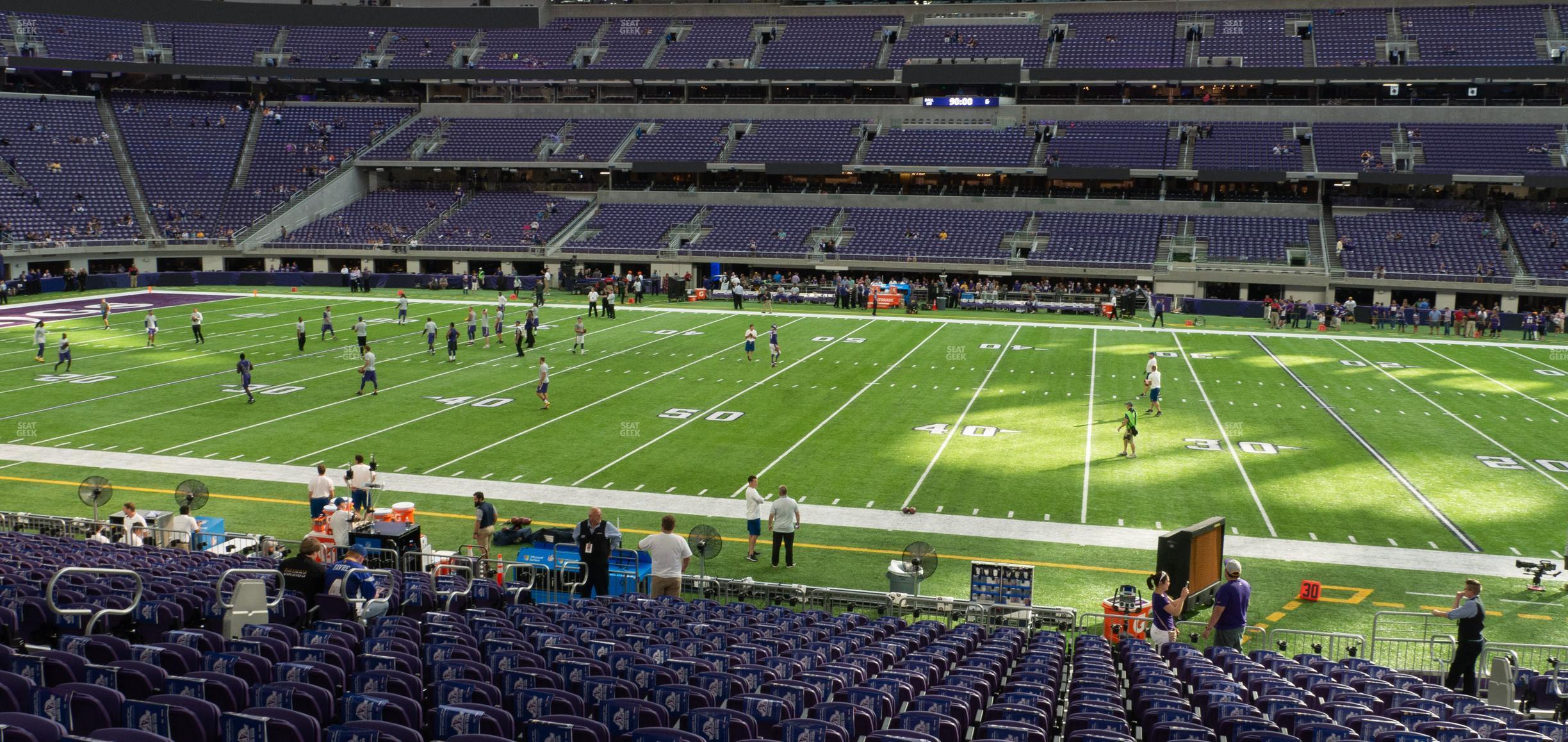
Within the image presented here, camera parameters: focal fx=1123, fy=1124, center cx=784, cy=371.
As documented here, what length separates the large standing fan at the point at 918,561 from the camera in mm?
16109

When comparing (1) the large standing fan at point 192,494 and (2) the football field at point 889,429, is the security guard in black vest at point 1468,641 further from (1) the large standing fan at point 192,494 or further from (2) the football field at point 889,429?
(1) the large standing fan at point 192,494

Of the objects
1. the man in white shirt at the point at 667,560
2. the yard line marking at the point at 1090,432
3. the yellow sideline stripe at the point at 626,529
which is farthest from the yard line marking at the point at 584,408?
the yard line marking at the point at 1090,432

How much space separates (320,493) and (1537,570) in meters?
19.5

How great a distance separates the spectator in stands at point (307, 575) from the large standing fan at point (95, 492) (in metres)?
7.86

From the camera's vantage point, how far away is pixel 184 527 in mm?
17250

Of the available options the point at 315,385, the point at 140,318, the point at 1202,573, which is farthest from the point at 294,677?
the point at 140,318

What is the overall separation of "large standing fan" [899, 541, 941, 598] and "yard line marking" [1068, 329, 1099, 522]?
17.2 feet

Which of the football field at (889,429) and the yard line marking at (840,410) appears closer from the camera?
the football field at (889,429)

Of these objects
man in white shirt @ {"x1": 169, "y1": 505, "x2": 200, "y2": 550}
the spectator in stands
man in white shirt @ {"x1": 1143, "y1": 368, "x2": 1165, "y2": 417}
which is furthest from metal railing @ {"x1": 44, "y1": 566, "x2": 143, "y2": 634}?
man in white shirt @ {"x1": 1143, "y1": 368, "x2": 1165, "y2": 417}

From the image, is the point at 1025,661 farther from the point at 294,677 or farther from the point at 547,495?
the point at 547,495

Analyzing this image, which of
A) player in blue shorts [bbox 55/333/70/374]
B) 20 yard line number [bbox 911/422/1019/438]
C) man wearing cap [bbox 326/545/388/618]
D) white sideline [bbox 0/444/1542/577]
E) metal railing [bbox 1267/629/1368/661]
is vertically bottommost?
metal railing [bbox 1267/629/1368/661]

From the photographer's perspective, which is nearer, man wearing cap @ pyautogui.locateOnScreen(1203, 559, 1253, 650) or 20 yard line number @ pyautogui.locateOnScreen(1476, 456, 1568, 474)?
man wearing cap @ pyautogui.locateOnScreen(1203, 559, 1253, 650)

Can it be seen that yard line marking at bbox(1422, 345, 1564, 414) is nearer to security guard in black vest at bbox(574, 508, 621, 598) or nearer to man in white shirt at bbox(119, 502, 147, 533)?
security guard in black vest at bbox(574, 508, 621, 598)

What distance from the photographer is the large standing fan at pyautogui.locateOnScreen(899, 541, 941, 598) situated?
52.9 ft
